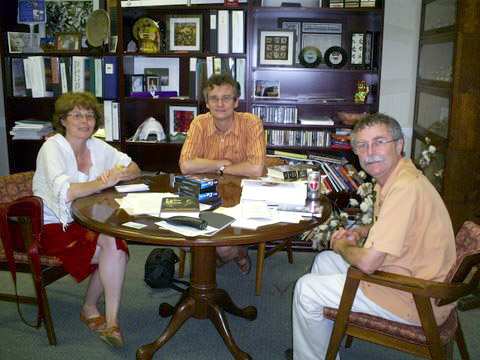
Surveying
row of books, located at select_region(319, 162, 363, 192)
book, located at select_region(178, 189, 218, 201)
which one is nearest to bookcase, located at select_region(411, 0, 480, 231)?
row of books, located at select_region(319, 162, 363, 192)

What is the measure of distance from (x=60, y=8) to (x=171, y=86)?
1055 millimetres

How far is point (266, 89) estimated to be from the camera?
3.96m

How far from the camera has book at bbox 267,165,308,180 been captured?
2.82 m

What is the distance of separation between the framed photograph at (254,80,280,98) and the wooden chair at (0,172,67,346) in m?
2.01

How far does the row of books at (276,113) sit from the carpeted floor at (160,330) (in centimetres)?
128

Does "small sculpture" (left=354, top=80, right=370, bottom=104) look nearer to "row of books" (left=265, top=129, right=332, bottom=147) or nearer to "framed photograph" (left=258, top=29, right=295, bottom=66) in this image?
"row of books" (left=265, top=129, right=332, bottom=147)

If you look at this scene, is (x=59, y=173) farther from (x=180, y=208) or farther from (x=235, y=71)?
(x=235, y=71)

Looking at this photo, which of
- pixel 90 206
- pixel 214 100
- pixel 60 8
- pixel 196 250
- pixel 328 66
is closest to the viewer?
pixel 90 206

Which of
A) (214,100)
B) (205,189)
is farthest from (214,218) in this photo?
(214,100)

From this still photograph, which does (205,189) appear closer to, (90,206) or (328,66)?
(90,206)

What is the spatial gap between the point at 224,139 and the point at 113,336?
1307mm

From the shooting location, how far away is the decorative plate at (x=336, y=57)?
148 inches

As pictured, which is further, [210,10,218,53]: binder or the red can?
[210,10,218,53]: binder

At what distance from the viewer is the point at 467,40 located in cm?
284
